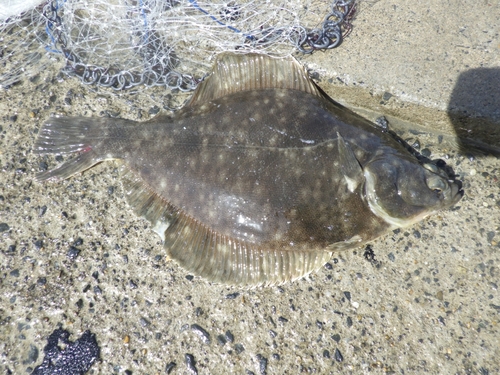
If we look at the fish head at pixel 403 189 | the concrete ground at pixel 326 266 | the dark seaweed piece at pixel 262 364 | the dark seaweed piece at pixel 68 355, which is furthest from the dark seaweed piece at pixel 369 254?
the dark seaweed piece at pixel 68 355

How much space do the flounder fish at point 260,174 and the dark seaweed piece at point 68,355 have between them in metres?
0.82

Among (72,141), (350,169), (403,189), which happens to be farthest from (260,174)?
(72,141)

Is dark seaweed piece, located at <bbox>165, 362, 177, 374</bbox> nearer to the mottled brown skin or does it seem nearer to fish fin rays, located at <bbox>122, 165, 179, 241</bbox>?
fish fin rays, located at <bbox>122, 165, 179, 241</bbox>

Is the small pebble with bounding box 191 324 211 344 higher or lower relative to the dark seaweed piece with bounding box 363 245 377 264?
lower

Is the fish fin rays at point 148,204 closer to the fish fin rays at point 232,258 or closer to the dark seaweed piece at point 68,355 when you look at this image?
the fish fin rays at point 232,258

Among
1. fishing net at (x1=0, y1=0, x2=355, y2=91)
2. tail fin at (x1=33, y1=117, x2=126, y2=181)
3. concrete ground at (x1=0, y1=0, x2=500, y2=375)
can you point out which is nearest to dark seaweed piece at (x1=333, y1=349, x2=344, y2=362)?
concrete ground at (x1=0, y1=0, x2=500, y2=375)

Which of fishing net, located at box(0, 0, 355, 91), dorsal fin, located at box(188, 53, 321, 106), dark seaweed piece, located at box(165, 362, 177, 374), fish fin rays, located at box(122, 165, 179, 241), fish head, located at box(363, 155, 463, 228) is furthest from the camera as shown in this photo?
fishing net, located at box(0, 0, 355, 91)

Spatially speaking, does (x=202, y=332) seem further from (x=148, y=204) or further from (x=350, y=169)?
(x=350, y=169)

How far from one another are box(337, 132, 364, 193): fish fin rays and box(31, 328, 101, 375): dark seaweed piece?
6.67ft

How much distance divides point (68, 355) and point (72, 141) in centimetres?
148

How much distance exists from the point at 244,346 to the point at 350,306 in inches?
31.5

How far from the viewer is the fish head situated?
223 centimetres

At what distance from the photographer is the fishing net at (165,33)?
273cm

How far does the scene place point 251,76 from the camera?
102 inches
